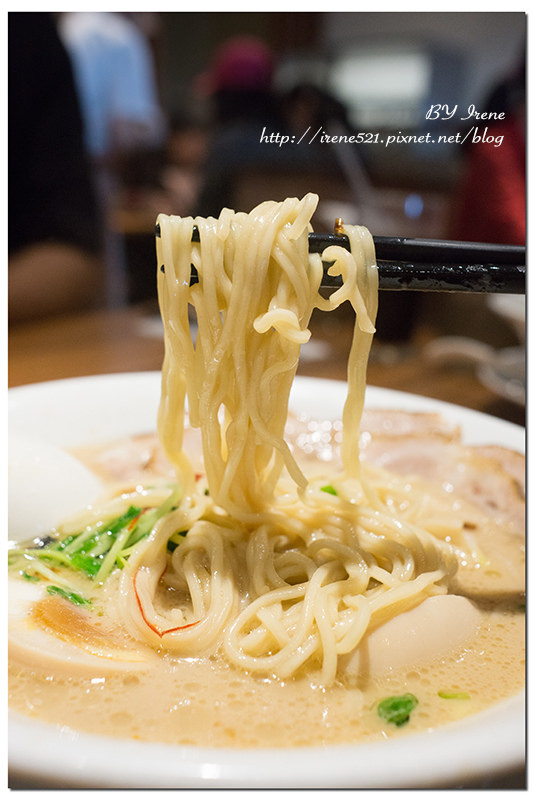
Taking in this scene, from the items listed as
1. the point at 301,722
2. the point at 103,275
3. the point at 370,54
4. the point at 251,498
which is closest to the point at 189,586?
the point at 251,498

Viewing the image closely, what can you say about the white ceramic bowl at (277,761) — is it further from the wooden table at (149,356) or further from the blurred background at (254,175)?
the wooden table at (149,356)

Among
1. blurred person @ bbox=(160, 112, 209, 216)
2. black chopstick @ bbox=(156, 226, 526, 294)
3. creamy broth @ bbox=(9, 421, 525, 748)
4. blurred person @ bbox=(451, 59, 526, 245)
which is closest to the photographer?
creamy broth @ bbox=(9, 421, 525, 748)

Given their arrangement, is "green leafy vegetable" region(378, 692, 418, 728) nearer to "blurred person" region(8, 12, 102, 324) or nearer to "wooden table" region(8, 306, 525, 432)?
"wooden table" region(8, 306, 525, 432)

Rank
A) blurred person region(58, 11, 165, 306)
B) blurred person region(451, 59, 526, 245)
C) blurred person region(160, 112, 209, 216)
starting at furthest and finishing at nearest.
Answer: blurred person region(160, 112, 209, 216) < blurred person region(58, 11, 165, 306) < blurred person region(451, 59, 526, 245)

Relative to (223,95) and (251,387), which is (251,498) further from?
(223,95)

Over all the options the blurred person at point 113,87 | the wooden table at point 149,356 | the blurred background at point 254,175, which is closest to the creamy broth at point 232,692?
the blurred background at point 254,175

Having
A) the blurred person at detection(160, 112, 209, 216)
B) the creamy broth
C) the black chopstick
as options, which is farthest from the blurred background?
the creamy broth
